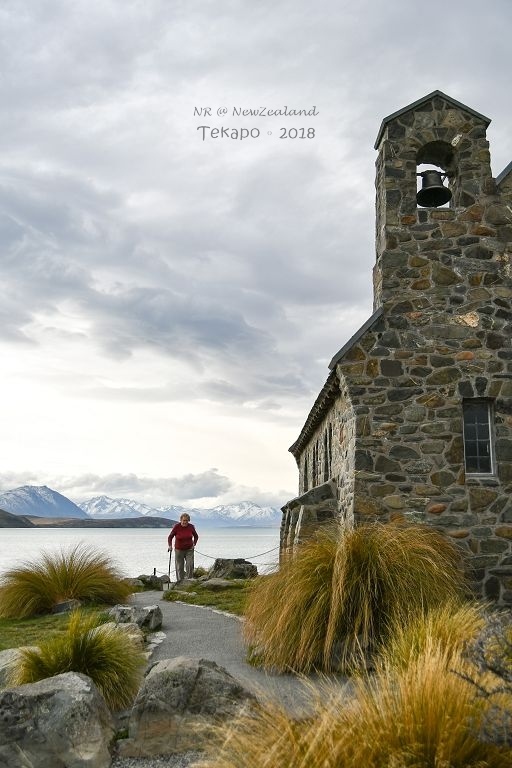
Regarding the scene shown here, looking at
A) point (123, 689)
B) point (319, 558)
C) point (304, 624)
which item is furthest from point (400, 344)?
point (123, 689)

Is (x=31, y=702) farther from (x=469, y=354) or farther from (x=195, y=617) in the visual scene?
(x=469, y=354)

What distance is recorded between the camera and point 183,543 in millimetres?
17422

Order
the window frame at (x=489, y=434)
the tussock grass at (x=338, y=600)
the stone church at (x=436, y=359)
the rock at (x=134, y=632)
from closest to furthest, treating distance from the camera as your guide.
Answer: the tussock grass at (x=338, y=600), the rock at (x=134, y=632), the stone church at (x=436, y=359), the window frame at (x=489, y=434)

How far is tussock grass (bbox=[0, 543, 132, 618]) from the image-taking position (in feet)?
40.1

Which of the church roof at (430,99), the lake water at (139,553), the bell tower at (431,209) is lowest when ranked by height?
the lake water at (139,553)

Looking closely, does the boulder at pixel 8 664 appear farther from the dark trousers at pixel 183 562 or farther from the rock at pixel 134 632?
the dark trousers at pixel 183 562

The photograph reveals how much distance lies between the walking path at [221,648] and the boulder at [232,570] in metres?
5.23

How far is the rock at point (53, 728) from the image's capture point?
17.0 feet

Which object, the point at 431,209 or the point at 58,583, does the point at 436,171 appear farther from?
the point at 58,583

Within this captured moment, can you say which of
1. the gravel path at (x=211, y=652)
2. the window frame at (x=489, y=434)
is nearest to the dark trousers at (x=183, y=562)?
the gravel path at (x=211, y=652)

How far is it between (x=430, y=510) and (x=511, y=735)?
24.6 feet

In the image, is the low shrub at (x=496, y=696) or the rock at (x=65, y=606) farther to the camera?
the rock at (x=65, y=606)

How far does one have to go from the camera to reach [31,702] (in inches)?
214

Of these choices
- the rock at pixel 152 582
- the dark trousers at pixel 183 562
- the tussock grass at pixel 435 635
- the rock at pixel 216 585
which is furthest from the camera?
the rock at pixel 152 582
